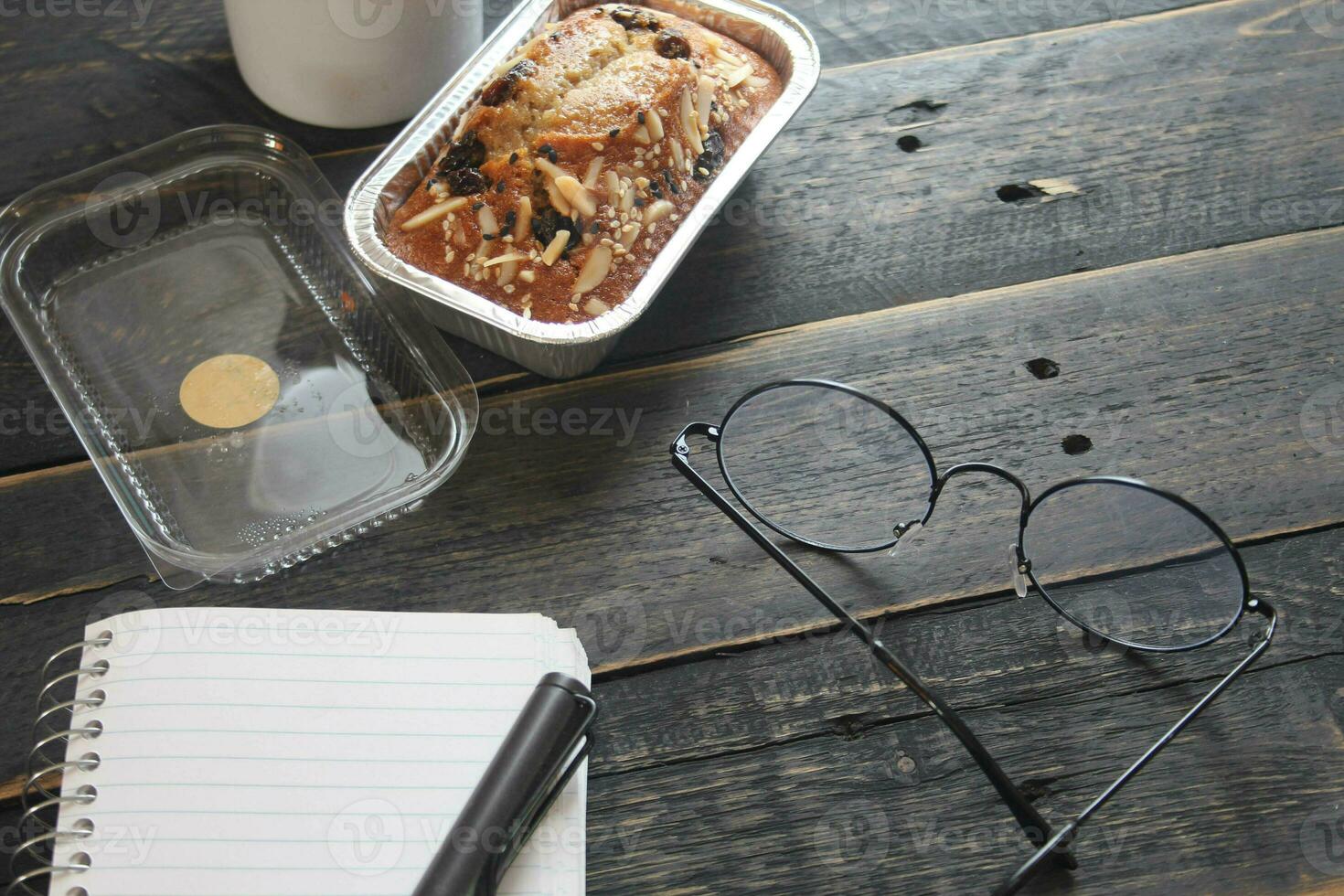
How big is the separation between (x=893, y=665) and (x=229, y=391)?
0.51 meters

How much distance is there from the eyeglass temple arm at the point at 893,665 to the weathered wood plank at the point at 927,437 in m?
0.02

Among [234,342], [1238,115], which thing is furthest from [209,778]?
[1238,115]

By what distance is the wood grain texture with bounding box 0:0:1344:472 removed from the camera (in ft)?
2.79

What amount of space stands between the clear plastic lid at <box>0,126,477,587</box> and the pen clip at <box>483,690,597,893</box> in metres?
0.21

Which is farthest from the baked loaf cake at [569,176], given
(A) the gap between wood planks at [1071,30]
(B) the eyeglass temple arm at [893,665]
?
(A) the gap between wood planks at [1071,30]

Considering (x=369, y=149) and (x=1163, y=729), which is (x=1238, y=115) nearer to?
(x=1163, y=729)

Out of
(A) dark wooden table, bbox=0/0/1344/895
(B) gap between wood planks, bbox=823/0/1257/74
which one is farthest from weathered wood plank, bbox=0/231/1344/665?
(B) gap between wood planks, bbox=823/0/1257/74

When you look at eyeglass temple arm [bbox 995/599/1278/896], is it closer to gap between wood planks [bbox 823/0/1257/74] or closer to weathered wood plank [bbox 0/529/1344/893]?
weathered wood plank [bbox 0/529/1344/893]

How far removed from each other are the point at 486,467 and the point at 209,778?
0.27 meters

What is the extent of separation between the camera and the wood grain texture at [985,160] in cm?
85

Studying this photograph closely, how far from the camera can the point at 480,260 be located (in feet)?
2.47

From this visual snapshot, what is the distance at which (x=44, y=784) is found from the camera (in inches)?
25.0

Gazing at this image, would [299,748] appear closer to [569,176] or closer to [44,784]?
[44,784]

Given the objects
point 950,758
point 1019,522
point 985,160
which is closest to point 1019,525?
point 1019,522
